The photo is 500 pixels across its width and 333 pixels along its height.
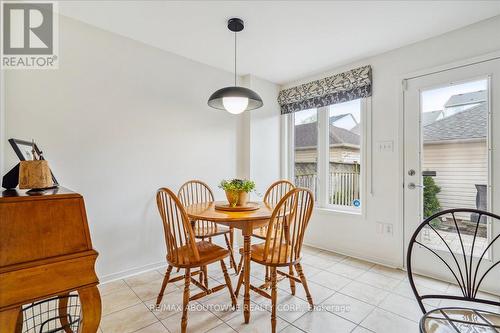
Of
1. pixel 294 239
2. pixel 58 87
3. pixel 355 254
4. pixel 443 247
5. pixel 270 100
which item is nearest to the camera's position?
pixel 294 239

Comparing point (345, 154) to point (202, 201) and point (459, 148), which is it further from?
point (202, 201)

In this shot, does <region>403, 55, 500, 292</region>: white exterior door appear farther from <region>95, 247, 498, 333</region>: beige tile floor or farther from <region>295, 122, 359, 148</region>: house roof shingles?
<region>295, 122, 359, 148</region>: house roof shingles

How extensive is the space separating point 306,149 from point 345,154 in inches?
23.6

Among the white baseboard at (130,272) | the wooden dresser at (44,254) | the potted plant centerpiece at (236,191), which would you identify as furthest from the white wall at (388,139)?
the wooden dresser at (44,254)

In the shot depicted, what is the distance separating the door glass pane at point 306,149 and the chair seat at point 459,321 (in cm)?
242

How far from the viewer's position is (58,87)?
2.16 metres

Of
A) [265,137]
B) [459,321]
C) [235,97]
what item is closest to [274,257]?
[459,321]

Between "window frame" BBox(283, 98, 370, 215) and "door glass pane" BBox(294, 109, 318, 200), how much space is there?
0.05 metres

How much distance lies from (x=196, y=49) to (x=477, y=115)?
2891 millimetres

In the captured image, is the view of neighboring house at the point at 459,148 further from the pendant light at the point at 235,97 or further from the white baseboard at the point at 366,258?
the pendant light at the point at 235,97

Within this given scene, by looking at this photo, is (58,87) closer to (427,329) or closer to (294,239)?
(294,239)

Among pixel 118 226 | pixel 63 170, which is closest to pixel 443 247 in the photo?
pixel 118 226

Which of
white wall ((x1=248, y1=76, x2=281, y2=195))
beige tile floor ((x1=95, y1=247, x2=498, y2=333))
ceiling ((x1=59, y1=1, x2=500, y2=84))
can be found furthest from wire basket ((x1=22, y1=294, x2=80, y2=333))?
white wall ((x1=248, y1=76, x2=281, y2=195))

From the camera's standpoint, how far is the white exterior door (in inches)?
86.7
